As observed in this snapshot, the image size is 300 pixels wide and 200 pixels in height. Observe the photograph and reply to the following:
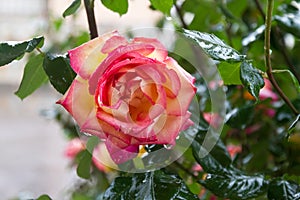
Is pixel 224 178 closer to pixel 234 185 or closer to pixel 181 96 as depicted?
pixel 234 185

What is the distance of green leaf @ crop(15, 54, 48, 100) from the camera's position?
454 mm

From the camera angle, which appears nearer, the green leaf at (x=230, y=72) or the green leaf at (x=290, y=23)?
the green leaf at (x=230, y=72)

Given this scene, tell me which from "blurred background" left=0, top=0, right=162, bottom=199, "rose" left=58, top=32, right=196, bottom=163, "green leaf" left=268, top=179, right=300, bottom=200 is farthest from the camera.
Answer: "blurred background" left=0, top=0, right=162, bottom=199

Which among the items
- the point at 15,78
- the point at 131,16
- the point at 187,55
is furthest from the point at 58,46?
the point at 15,78

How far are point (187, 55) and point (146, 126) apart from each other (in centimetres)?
18

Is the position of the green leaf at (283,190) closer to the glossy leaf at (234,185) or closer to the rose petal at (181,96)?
the glossy leaf at (234,185)

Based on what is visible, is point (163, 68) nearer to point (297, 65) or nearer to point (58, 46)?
point (297, 65)

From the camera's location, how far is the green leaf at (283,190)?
1.43 feet

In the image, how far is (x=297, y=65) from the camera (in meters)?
0.76

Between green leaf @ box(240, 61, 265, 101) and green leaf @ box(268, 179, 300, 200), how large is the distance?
4.0 inches

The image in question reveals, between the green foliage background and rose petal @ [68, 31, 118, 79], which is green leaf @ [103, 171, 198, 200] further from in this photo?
rose petal @ [68, 31, 118, 79]

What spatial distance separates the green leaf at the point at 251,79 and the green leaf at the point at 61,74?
12 cm

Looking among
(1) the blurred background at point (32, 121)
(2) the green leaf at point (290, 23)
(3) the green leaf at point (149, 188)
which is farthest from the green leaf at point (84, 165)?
(1) the blurred background at point (32, 121)

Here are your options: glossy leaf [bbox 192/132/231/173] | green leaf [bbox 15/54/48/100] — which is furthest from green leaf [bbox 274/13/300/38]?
green leaf [bbox 15/54/48/100]
